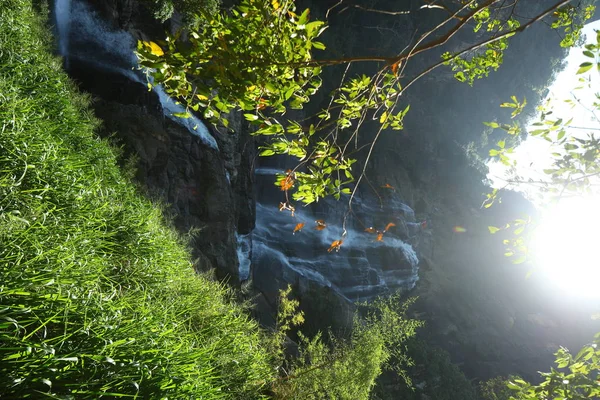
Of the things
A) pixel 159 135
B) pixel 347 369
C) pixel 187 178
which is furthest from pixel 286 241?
pixel 347 369

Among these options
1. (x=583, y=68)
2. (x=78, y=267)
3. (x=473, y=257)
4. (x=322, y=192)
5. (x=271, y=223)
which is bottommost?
(x=78, y=267)

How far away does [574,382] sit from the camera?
225 centimetres

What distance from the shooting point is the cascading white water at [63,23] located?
1229 cm

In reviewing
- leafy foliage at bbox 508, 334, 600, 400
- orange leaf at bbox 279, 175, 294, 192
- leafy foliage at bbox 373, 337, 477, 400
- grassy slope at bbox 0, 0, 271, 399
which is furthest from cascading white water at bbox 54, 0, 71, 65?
leafy foliage at bbox 373, 337, 477, 400

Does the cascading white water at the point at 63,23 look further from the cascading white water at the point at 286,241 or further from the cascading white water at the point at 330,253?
the cascading white water at the point at 330,253

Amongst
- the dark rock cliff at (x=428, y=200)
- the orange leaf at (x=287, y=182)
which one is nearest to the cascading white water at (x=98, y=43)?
the dark rock cliff at (x=428, y=200)

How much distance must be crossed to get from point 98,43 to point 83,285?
15.0m

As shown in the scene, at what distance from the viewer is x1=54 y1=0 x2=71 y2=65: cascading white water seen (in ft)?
40.3

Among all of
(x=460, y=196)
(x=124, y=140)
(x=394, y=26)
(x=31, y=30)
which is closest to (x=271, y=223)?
(x=124, y=140)

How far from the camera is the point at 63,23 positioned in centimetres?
1251

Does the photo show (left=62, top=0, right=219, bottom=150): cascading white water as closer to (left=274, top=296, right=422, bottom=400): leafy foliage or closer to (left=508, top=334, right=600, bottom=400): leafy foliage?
(left=274, top=296, right=422, bottom=400): leafy foliage

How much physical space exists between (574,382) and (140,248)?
378cm

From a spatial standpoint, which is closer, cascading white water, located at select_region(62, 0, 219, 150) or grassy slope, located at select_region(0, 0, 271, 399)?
grassy slope, located at select_region(0, 0, 271, 399)

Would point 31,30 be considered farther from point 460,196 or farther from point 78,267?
point 460,196
